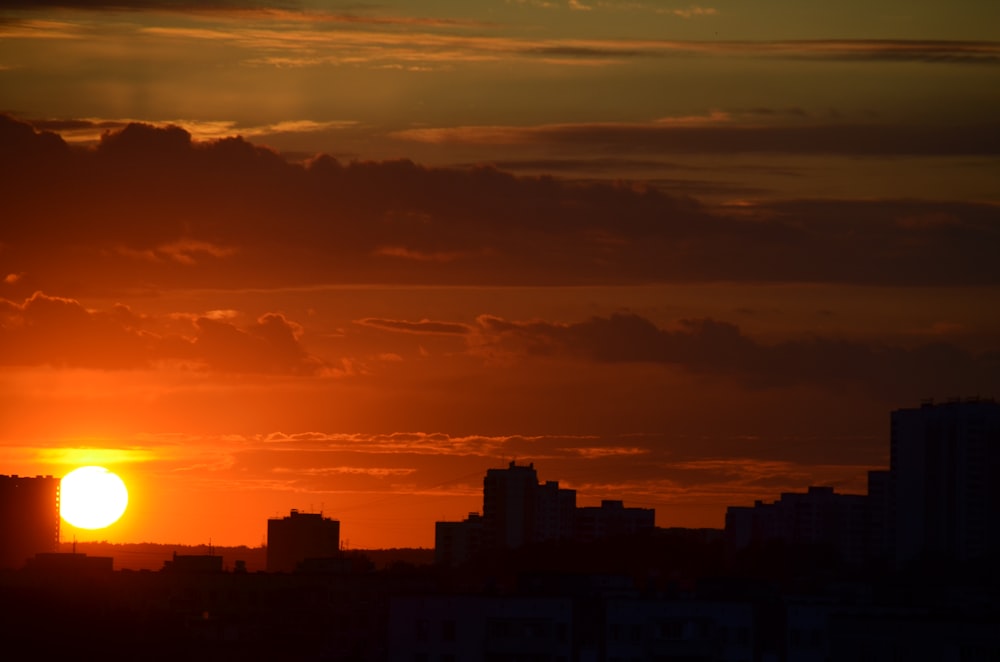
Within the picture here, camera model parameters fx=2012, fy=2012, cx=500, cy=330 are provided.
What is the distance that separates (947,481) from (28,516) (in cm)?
8288

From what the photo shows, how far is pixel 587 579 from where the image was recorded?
85.9m

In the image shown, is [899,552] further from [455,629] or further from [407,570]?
[455,629]

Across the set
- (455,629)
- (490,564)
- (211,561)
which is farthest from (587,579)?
(490,564)

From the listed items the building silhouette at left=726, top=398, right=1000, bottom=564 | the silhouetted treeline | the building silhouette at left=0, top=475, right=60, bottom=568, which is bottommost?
the silhouetted treeline

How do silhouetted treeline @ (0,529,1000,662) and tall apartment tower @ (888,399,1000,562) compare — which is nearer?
silhouetted treeline @ (0,529,1000,662)

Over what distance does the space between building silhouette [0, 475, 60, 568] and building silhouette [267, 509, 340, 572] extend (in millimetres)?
20052

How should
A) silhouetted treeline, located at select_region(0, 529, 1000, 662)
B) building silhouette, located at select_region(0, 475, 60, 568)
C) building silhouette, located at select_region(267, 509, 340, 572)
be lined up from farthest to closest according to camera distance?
building silhouette, located at select_region(267, 509, 340, 572) < building silhouette, located at select_region(0, 475, 60, 568) < silhouetted treeline, located at select_region(0, 529, 1000, 662)

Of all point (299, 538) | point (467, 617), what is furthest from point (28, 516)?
point (467, 617)

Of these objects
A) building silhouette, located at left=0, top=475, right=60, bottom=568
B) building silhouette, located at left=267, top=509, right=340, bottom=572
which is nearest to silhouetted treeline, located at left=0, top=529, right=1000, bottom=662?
building silhouette, located at left=0, top=475, right=60, bottom=568

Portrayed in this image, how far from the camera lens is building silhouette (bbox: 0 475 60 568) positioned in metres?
148

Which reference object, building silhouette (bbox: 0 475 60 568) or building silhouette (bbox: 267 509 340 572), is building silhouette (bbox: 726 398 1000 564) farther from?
building silhouette (bbox: 0 475 60 568)

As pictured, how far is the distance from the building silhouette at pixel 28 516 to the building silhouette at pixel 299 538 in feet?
65.8

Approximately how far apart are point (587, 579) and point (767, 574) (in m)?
59.8

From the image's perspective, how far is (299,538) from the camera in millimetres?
172375
